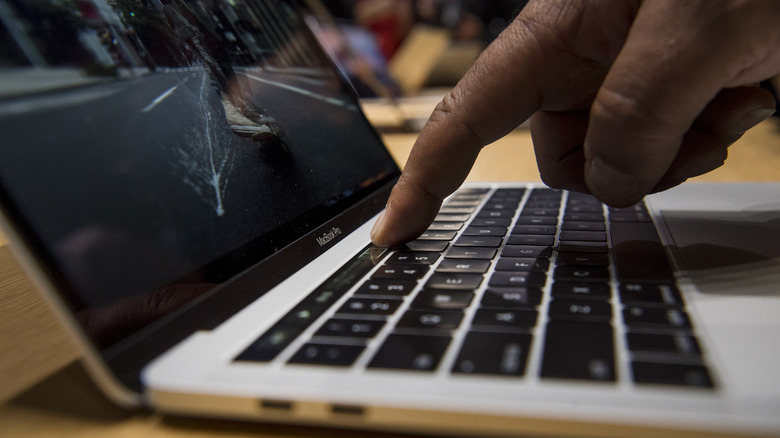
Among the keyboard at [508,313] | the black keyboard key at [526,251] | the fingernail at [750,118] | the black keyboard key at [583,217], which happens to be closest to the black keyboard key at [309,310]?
the keyboard at [508,313]

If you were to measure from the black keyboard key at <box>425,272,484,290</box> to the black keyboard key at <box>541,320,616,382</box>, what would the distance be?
0.27ft

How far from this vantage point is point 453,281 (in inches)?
15.0

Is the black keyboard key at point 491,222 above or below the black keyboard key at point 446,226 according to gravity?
below

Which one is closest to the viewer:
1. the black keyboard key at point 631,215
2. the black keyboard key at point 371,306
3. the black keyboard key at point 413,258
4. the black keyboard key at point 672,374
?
the black keyboard key at point 672,374

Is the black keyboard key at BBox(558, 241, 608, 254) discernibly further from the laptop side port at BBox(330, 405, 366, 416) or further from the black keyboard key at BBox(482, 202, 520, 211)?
the laptop side port at BBox(330, 405, 366, 416)

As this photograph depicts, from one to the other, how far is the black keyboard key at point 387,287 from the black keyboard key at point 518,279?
6 cm

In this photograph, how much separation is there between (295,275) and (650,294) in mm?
249

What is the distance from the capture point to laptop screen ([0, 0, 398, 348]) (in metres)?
0.31

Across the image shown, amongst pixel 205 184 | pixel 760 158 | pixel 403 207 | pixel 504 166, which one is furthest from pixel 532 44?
pixel 760 158

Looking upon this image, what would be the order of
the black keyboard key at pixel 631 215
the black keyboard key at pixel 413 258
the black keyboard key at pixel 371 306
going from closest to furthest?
the black keyboard key at pixel 371 306 → the black keyboard key at pixel 413 258 → the black keyboard key at pixel 631 215

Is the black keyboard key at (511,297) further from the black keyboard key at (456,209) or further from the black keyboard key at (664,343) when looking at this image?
the black keyboard key at (456,209)

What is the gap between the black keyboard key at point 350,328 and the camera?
0.30m

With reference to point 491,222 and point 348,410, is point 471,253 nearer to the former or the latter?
point 491,222

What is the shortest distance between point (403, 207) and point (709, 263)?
24 centimetres
